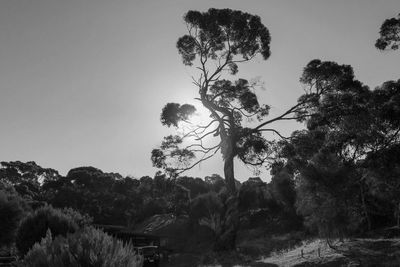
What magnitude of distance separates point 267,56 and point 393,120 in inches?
427

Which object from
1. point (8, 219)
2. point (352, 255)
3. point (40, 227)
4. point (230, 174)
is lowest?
point (352, 255)

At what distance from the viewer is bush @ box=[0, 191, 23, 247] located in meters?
39.2

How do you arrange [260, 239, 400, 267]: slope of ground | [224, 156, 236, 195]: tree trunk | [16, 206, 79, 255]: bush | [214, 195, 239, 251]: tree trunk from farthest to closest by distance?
[224, 156, 236, 195]: tree trunk
[214, 195, 239, 251]: tree trunk
[16, 206, 79, 255]: bush
[260, 239, 400, 267]: slope of ground

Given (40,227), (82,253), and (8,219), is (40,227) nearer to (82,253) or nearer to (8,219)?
(8,219)

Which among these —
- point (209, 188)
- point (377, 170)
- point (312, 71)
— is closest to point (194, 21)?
point (312, 71)

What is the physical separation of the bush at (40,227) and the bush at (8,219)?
519 inches

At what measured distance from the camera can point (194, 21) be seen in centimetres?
3147

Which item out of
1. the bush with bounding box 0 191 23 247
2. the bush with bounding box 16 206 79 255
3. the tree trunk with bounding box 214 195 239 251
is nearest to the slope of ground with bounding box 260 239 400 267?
the tree trunk with bounding box 214 195 239 251

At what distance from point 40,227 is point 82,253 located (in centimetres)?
1984

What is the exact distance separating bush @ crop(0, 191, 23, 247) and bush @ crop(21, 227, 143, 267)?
109 feet

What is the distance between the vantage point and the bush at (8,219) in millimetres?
39184

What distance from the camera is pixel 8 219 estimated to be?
39.8 meters

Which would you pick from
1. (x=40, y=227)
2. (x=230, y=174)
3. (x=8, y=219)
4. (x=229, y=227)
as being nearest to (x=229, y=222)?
(x=229, y=227)

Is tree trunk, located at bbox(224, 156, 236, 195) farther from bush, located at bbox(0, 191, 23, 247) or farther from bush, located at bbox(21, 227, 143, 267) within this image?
bush, located at bbox(0, 191, 23, 247)
